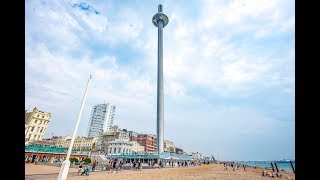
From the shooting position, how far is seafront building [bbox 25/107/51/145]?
70.2m

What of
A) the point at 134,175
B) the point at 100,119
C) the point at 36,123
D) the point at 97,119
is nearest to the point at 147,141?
the point at 36,123

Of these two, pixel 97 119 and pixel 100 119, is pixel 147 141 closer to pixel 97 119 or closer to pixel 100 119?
pixel 100 119

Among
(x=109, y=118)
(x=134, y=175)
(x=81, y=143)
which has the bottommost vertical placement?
(x=134, y=175)

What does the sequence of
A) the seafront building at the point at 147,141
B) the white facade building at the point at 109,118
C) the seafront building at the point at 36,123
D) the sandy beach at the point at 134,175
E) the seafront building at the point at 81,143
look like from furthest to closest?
1. the white facade building at the point at 109,118
2. the seafront building at the point at 81,143
3. the seafront building at the point at 147,141
4. the seafront building at the point at 36,123
5. the sandy beach at the point at 134,175

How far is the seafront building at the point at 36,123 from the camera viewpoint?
7018 centimetres

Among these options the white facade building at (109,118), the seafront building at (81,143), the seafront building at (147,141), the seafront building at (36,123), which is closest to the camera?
the seafront building at (36,123)

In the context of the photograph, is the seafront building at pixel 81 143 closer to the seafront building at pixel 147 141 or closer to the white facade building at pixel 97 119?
the seafront building at pixel 147 141

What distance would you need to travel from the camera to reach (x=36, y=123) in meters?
73.2

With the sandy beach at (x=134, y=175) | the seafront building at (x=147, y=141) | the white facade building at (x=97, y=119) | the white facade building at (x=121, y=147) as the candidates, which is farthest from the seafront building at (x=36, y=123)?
the white facade building at (x=97, y=119)

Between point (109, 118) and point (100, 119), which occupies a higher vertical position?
point (109, 118)
